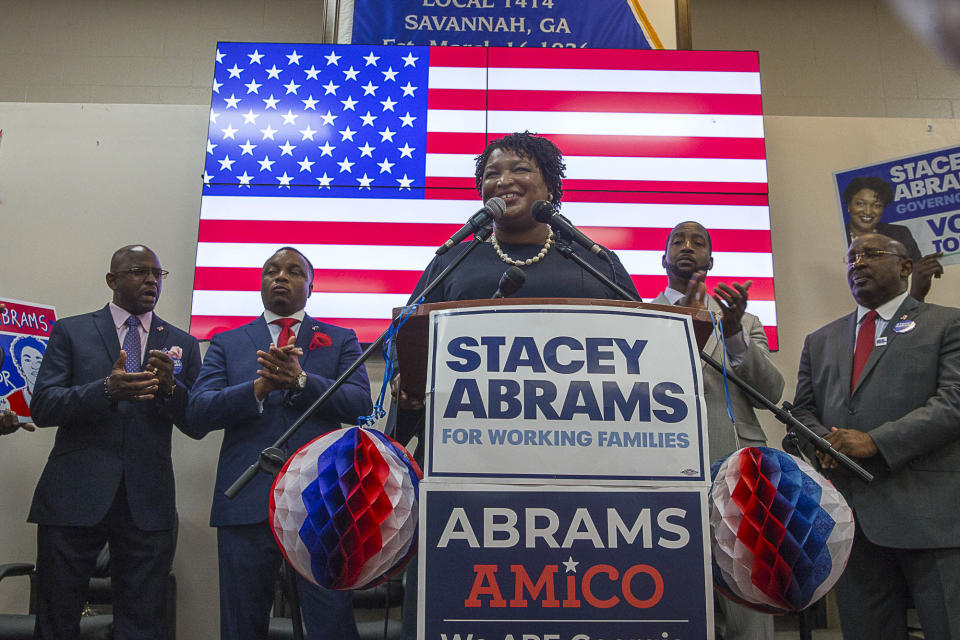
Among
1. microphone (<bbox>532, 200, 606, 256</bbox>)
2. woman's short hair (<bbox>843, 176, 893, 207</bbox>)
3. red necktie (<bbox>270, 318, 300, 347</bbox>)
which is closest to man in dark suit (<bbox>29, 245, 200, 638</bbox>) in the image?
red necktie (<bbox>270, 318, 300, 347</bbox>)

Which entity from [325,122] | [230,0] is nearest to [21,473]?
[325,122]

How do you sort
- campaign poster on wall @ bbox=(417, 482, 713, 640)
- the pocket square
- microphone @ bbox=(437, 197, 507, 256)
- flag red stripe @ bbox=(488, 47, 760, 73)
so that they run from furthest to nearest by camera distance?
flag red stripe @ bbox=(488, 47, 760, 73) → the pocket square → microphone @ bbox=(437, 197, 507, 256) → campaign poster on wall @ bbox=(417, 482, 713, 640)

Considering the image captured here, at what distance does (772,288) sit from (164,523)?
10.1 ft

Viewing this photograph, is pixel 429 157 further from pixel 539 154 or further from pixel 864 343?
pixel 864 343

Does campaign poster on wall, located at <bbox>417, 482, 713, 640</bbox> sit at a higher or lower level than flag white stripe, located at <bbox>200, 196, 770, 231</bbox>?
lower

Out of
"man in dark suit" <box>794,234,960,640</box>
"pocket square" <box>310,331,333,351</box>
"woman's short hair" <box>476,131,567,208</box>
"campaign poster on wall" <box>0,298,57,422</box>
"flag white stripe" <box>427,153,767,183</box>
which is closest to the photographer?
"woman's short hair" <box>476,131,567,208</box>

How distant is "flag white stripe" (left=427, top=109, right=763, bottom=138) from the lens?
4449mm

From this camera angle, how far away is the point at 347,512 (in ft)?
4.35

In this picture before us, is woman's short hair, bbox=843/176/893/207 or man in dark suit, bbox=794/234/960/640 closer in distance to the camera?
man in dark suit, bbox=794/234/960/640

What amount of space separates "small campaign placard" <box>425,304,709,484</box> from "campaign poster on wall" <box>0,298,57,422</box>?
297 centimetres

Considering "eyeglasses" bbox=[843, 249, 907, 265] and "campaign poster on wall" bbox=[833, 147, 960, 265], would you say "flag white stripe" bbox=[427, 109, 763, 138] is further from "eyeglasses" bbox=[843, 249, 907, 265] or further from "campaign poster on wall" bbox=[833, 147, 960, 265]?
"eyeglasses" bbox=[843, 249, 907, 265]

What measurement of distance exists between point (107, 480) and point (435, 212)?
2075mm

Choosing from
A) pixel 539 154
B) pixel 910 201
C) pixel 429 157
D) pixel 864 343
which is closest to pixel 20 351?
pixel 429 157

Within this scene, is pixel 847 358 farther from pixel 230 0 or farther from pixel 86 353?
pixel 230 0
